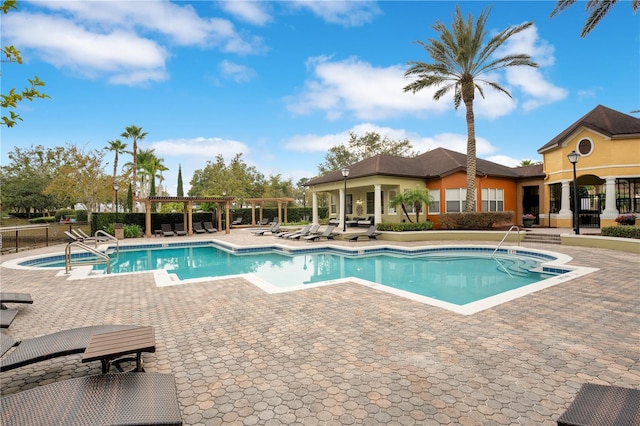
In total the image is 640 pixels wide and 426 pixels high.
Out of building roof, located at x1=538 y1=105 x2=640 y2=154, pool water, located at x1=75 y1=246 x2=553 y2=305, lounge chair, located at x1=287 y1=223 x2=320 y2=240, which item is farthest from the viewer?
lounge chair, located at x1=287 y1=223 x2=320 y2=240

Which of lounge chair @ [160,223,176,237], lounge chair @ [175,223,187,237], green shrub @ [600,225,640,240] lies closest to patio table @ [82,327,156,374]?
green shrub @ [600,225,640,240]

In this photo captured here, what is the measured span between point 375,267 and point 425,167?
15315 millimetres

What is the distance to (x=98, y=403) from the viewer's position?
8.62 feet

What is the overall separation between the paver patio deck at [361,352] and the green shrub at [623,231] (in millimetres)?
8267

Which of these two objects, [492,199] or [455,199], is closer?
[455,199]

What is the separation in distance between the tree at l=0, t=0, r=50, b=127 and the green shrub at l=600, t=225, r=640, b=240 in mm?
18509

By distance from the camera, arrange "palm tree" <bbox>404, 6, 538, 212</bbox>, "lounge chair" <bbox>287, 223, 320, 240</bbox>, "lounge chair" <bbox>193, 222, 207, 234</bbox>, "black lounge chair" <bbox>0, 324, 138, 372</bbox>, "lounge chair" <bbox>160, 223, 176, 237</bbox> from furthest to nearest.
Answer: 1. "lounge chair" <bbox>193, 222, 207, 234</bbox>
2. "lounge chair" <bbox>160, 223, 176, 237</bbox>
3. "lounge chair" <bbox>287, 223, 320, 240</bbox>
4. "palm tree" <bbox>404, 6, 538, 212</bbox>
5. "black lounge chair" <bbox>0, 324, 138, 372</bbox>

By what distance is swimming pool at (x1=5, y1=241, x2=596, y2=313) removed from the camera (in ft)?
27.1

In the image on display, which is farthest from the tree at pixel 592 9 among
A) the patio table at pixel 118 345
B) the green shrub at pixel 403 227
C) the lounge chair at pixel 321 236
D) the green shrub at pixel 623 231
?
the patio table at pixel 118 345

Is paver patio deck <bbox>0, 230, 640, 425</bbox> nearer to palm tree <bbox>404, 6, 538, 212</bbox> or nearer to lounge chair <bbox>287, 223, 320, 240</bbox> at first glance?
lounge chair <bbox>287, 223, 320, 240</bbox>

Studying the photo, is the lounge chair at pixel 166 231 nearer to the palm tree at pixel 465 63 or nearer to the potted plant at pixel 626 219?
the palm tree at pixel 465 63

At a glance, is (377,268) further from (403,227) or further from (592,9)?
(592,9)

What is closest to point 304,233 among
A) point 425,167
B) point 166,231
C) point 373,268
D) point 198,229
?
point 373,268

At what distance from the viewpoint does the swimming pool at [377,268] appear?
8.26 metres
